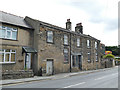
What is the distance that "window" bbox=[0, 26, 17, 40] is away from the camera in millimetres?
14978

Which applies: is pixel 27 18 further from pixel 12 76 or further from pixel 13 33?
pixel 12 76

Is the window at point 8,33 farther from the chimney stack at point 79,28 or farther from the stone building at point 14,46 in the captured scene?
the chimney stack at point 79,28

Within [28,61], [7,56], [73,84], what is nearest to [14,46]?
[7,56]

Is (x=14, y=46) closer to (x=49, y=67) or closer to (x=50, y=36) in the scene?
(x=50, y=36)

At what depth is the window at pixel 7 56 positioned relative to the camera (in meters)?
14.7

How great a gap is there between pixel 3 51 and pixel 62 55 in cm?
955

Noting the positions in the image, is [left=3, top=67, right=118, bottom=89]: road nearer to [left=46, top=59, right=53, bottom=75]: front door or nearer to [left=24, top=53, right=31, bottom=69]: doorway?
[left=24, top=53, right=31, bottom=69]: doorway

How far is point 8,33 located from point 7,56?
2731mm

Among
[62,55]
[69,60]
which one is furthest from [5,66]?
[69,60]

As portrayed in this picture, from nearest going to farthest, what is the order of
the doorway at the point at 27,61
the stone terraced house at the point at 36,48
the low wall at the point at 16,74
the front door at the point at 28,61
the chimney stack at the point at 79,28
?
the low wall at the point at 16,74 → the stone terraced house at the point at 36,48 → the doorway at the point at 27,61 → the front door at the point at 28,61 → the chimney stack at the point at 79,28

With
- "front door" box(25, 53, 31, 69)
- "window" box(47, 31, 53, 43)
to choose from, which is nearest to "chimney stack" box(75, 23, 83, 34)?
"window" box(47, 31, 53, 43)

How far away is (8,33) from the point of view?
1556 cm

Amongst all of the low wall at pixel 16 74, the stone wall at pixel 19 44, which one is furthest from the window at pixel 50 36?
the low wall at pixel 16 74

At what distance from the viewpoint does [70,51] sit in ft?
76.1
